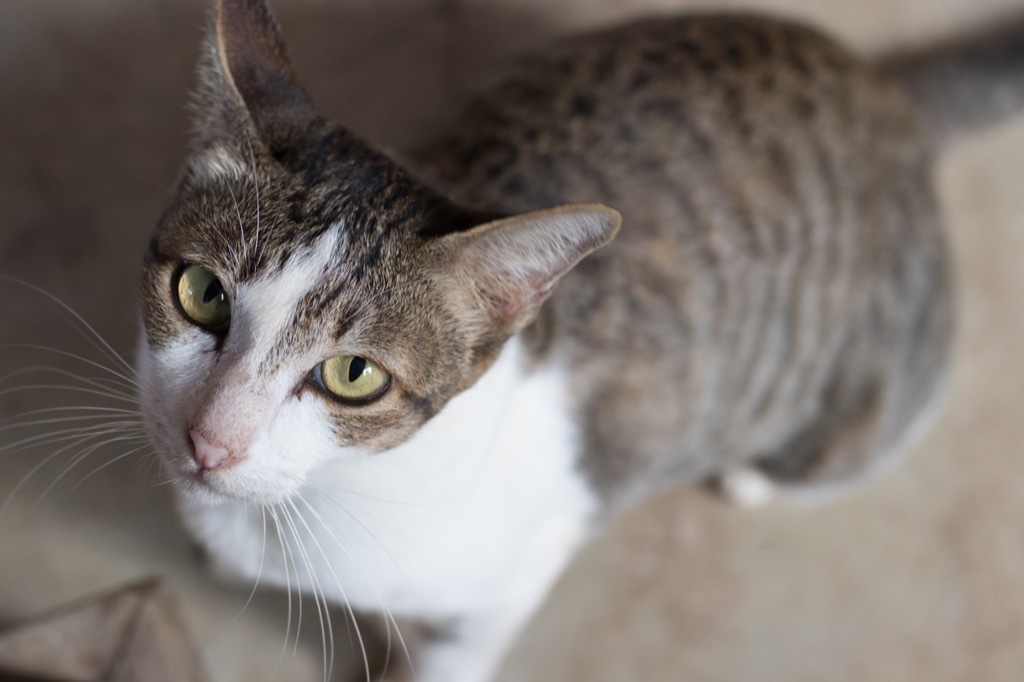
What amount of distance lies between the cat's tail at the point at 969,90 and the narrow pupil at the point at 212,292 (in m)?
1.81

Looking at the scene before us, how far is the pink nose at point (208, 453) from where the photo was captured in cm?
117

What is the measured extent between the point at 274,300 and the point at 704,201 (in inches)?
34.5

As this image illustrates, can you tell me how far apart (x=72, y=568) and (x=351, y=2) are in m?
1.67

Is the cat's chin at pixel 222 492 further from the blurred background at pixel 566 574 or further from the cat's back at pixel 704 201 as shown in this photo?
the blurred background at pixel 566 574

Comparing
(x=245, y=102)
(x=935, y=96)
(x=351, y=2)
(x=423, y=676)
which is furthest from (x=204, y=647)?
(x=935, y=96)

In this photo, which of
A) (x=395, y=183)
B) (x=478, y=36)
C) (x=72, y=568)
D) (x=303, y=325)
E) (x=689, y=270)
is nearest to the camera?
(x=303, y=325)

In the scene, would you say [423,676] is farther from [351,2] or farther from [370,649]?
[351,2]

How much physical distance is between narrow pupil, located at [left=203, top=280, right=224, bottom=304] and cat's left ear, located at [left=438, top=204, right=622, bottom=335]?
1.04ft

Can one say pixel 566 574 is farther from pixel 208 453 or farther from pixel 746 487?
pixel 208 453

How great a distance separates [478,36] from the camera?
259cm

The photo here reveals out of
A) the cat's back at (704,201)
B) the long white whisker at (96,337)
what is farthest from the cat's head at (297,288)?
the cat's back at (704,201)

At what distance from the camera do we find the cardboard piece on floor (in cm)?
179

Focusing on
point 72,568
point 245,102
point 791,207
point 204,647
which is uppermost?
point 245,102

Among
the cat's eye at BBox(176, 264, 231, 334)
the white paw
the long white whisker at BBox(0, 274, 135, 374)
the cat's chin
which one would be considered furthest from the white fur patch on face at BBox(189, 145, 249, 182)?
the white paw
